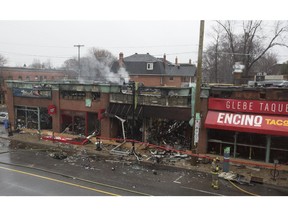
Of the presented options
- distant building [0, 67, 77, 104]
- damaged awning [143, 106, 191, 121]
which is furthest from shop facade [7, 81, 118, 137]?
distant building [0, 67, 77, 104]

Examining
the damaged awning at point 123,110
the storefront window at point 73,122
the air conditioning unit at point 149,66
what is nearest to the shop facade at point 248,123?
the damaged awning at point 123,110

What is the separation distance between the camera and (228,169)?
15.1 meters

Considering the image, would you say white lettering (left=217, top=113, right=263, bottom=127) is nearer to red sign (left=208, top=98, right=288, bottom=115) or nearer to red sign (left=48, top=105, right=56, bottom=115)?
red sign (left=208, top=98, right=288, bottom=115)

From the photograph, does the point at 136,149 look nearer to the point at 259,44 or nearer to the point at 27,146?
the point at 27,146

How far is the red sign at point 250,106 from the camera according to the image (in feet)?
51.6

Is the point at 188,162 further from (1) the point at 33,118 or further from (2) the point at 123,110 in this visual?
(1) the point at 33,118

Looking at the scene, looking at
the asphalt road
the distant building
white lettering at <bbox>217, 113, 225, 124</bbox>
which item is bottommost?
the asphalt road

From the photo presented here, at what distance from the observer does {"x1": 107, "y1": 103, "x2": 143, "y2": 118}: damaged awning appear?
2038cm

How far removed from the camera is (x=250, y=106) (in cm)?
1644

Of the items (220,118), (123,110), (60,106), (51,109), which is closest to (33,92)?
(60,106)

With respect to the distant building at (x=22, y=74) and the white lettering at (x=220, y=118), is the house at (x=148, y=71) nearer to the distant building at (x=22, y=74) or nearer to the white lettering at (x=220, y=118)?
the distant building at (x=22, y=74)

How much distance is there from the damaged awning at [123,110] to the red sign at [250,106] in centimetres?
530

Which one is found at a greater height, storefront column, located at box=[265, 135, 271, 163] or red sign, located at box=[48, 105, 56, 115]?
red sign, located at box=[48, 105, 56, 115]

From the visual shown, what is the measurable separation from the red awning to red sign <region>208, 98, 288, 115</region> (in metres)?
0.29
